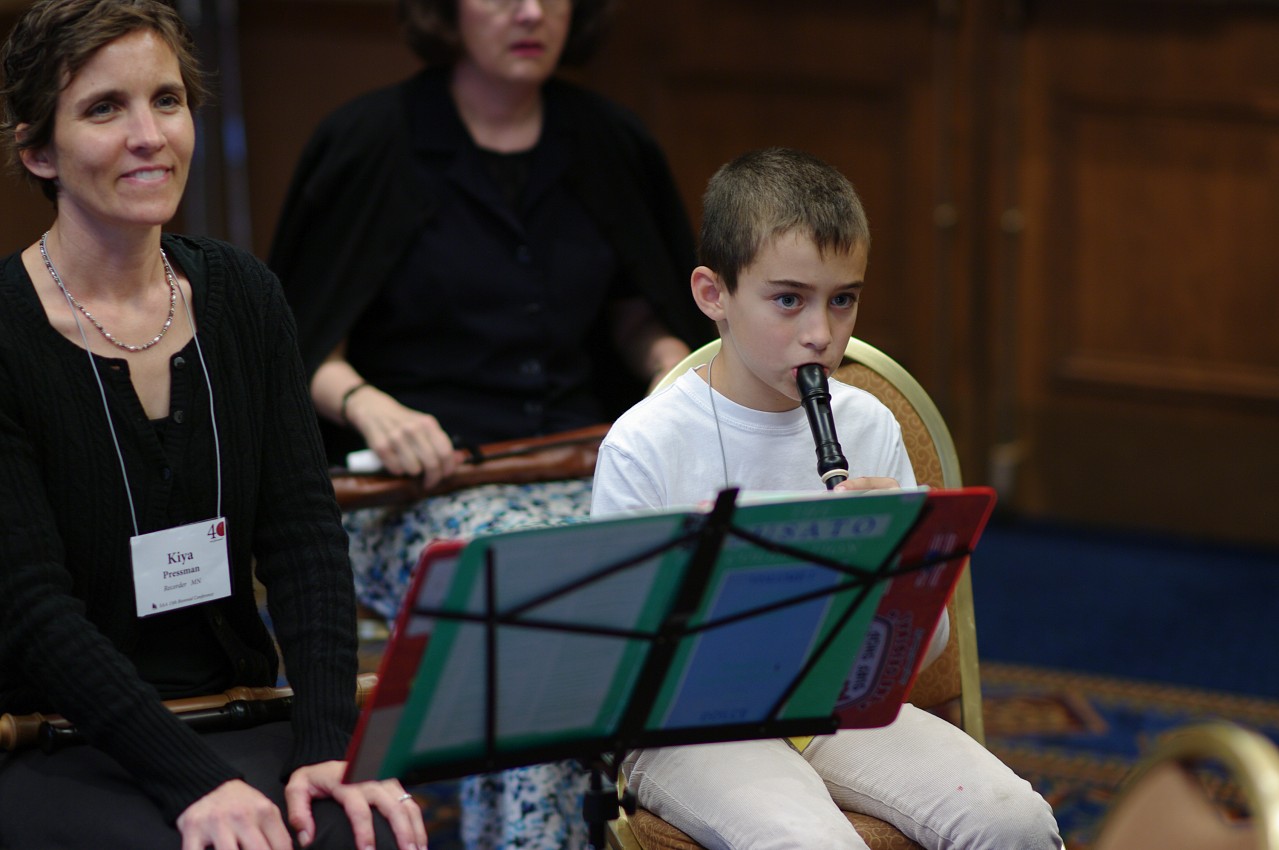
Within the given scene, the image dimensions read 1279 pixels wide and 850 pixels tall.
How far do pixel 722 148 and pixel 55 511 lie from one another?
2735 millimetres

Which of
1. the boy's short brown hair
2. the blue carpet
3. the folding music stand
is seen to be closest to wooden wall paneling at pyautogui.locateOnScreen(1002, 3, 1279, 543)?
the blue carpet

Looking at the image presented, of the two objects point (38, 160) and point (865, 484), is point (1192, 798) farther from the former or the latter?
point (38, 160)

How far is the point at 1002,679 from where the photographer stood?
3066 millimetres

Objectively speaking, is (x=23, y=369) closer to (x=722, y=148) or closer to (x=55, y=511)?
(x=55, y=511)

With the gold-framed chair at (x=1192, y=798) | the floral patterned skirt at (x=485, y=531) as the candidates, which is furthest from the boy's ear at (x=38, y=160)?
the gold-framed chair at (x=1192, y=798)

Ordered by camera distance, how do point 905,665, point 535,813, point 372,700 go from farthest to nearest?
point 535,813 → point 905,665 → point 372,700

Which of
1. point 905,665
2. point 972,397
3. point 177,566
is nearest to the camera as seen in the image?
point 905,665

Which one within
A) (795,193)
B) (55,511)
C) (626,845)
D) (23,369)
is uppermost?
(795,193)

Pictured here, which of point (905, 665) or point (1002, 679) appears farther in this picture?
point (1002, 679)

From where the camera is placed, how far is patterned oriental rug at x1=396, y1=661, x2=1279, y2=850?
2529mm

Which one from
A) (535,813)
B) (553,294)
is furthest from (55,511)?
(553,294)

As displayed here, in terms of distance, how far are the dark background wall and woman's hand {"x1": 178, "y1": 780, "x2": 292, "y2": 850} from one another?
7.43 feet

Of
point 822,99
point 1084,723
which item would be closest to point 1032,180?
point 822,99

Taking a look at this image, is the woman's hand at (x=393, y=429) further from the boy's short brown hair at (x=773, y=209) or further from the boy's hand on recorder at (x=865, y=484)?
the boy's hand on recorder at (x=865, y=484)
